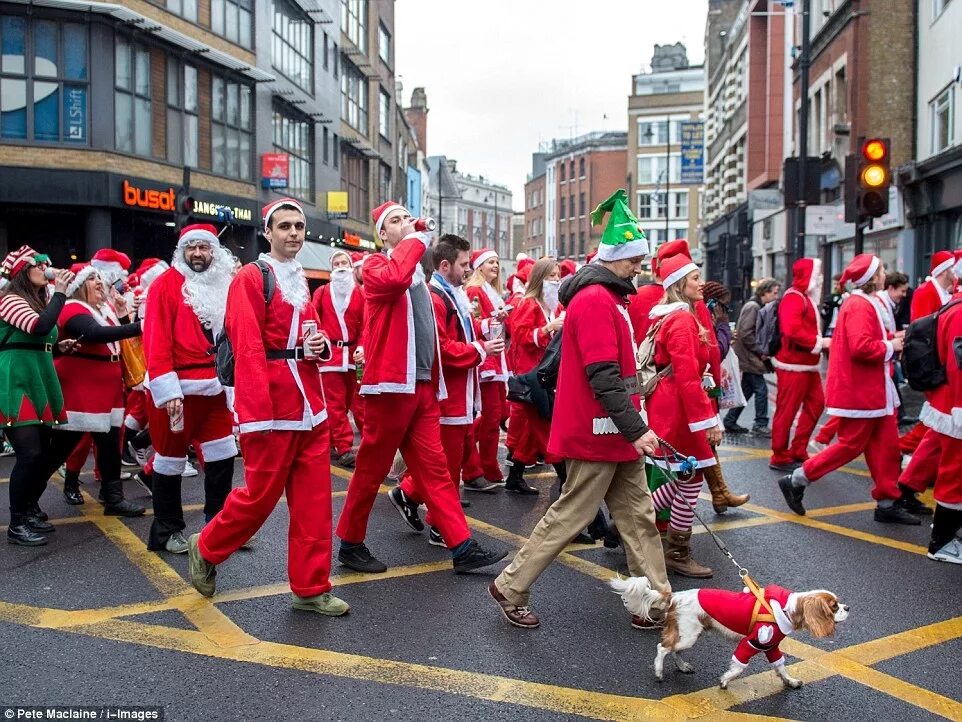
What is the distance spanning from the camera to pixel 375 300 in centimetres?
568

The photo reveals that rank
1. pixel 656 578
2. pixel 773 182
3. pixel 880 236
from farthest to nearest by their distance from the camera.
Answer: pixel 773 182, pixel 880 236, pixel 656 578

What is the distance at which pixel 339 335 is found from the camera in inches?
391

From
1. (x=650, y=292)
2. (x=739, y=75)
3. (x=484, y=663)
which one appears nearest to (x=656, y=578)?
(x=484, y=663)

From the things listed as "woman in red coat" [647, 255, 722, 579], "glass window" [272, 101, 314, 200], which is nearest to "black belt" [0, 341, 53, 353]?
"woman in red coat" [647, 255, 722, 579]

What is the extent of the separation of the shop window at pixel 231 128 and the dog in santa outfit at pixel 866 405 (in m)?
21.6

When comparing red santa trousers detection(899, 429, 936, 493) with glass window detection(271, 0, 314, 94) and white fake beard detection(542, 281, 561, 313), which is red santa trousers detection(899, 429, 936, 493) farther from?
glass window detection(271, 0, 314, 94)

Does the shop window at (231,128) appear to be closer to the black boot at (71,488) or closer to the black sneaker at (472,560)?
the black boot at (71,488)

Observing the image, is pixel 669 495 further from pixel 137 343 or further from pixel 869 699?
pixel 137 343

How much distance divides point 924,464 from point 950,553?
0.98 m

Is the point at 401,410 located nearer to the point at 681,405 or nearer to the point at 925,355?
the point at 681,405

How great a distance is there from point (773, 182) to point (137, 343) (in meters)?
31.4

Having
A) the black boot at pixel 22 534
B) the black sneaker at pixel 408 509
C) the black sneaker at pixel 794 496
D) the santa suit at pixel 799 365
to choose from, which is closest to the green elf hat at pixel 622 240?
→ the black sneaker at pixel 408 509

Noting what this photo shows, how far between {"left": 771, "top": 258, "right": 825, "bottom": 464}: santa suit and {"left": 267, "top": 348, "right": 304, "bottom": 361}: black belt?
549 cm

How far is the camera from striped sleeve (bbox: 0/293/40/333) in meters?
6.42
